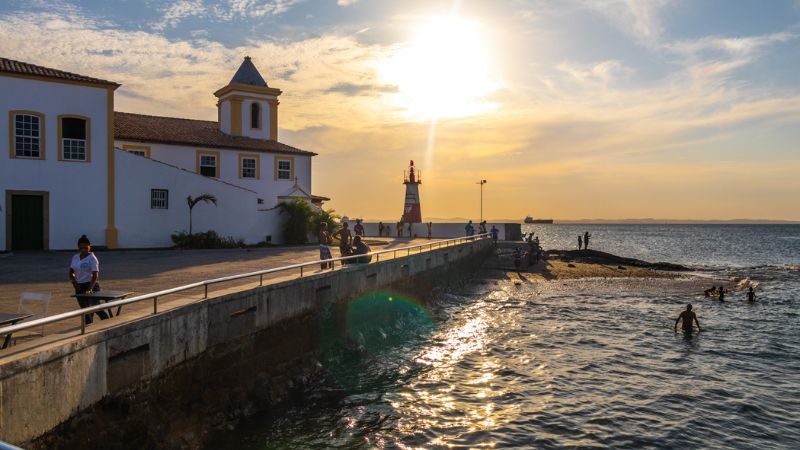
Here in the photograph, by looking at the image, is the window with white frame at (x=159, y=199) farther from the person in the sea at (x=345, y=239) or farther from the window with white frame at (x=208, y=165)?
the person in the sea at (x=345, y=239)

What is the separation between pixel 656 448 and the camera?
10.2 m

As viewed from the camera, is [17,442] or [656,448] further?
[656,448]

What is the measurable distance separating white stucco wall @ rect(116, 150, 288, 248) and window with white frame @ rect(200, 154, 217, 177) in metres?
5.88

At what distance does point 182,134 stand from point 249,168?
16.1 ft

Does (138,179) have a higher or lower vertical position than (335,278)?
higher

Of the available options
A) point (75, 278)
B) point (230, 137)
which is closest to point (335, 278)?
point (75, 278)

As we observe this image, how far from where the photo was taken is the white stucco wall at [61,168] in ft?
78.1

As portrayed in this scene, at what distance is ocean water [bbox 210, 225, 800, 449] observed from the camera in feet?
34.4

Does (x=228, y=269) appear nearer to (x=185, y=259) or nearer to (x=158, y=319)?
(x=185, y=259)

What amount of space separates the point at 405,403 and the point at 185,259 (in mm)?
14000

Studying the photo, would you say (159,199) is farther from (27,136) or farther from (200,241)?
(27,136)

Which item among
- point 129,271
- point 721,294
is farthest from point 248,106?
point 721,294

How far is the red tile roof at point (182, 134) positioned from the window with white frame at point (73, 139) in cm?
808

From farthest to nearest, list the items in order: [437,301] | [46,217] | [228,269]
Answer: [437,301]
[46,217]
[228,269]
